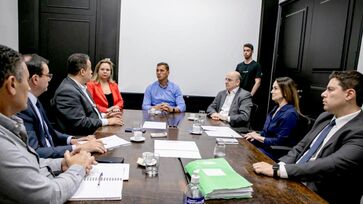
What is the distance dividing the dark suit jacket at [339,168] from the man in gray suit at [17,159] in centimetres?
110

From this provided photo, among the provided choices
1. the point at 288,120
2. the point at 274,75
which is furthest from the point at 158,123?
the point at 274,75

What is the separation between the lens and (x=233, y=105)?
3422 mm

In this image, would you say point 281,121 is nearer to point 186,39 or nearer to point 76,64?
point 76,64

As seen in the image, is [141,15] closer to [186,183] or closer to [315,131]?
[315,131]

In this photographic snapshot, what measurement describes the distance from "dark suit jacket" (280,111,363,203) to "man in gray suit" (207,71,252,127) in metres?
1.52

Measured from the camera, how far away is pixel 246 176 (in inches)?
54.7

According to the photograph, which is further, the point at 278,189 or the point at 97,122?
the point at 97,122

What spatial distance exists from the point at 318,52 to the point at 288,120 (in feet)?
4.28

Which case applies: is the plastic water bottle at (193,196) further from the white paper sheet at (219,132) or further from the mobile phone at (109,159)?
the white paper sheet at (219,132)

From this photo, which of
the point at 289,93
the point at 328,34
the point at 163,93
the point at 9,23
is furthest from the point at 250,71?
the point at 9,23


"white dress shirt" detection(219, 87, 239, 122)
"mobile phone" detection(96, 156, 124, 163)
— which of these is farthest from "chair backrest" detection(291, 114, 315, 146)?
"mobile phone" detection(96, 156, 124, 163)

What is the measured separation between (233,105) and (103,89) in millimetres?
1645

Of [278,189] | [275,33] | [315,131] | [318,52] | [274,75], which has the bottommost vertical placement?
[278,189]

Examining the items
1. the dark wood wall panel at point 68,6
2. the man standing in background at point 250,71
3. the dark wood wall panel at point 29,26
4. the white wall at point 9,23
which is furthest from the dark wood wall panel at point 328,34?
the white wall at point 9,23
